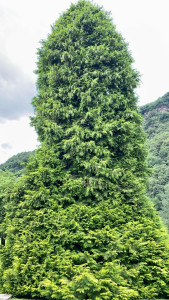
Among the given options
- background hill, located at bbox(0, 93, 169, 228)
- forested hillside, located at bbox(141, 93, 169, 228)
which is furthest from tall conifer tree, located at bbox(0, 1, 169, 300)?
background hill, located at bbox(0, 93, 169, 228)

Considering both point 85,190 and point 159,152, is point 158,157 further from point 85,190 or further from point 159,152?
point 85,190


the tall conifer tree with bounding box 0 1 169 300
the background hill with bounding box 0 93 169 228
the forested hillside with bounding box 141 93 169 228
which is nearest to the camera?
the tall conifer tree with bounding box 0 1 169 300

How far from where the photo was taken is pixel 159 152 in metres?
42.1

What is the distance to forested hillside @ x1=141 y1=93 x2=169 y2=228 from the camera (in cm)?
3122

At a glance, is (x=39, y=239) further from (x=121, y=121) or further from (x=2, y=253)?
(x=121, y=121)

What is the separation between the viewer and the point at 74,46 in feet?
22.8

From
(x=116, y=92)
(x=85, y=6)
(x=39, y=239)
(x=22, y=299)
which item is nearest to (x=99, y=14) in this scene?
(x=85, y=6)

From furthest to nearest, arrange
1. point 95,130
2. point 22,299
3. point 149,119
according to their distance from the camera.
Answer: point 149,119 → point 95,130 → point 22,299

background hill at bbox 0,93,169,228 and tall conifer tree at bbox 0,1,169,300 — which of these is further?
background hill at bbox 0,93,169,228

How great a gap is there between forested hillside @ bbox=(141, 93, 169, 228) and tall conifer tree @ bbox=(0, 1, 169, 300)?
23.9 feet

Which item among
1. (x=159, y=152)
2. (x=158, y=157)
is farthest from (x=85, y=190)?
(x=159, y=152)

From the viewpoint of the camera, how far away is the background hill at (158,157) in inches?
1234

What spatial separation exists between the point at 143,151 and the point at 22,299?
19.5ft

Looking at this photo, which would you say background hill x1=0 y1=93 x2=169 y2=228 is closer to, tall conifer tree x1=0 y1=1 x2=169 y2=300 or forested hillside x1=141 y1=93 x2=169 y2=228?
forested hillside x1=141 y1=93 x2=169 y2=228
